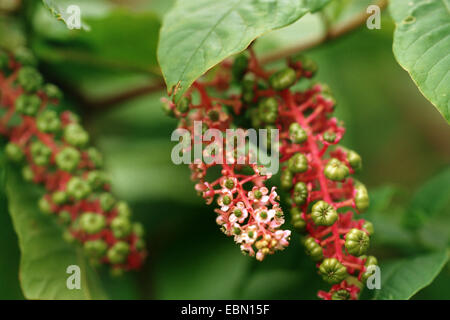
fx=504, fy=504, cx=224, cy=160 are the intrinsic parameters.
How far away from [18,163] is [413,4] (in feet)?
5.36

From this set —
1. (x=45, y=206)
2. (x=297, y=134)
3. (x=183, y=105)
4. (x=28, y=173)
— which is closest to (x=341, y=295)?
(x=297, y=134)

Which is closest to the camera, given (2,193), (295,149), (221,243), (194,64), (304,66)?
(194,64)

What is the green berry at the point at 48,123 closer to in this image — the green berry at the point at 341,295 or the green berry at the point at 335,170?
the green berry at the point at 335,170

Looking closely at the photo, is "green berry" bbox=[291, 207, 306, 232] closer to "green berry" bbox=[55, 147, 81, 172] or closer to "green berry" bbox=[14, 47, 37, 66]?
"green berry" bbox=[55, 147, 81, 172]

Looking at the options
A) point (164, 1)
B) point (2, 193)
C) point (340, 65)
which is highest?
point (164, 1)

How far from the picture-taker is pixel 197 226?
2.96 meters

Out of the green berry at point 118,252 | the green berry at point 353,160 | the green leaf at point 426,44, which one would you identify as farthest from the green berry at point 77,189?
the green leaf at point 426,44

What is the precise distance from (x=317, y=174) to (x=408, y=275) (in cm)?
51

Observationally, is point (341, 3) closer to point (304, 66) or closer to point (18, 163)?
point (304, 66)

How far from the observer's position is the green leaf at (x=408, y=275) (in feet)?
5.47

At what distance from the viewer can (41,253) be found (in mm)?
1985

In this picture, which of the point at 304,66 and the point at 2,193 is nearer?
the point at 304,66
